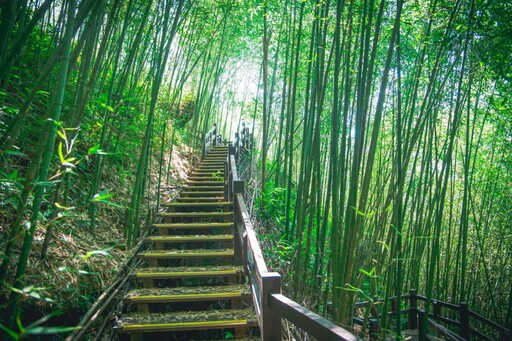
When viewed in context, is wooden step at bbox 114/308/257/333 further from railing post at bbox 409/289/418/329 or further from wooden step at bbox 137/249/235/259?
railing post at bbox 409/289/418/329

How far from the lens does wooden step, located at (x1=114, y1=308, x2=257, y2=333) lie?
2174mm

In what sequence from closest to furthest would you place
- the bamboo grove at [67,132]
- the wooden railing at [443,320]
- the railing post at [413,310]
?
1. the bamboo grove at [67,132]
2. the wooden railing at [443,320]
3. the railing post at [413,310]

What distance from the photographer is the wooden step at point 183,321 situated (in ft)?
7.13

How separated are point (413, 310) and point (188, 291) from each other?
2732 mm

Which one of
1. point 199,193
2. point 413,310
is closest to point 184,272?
point 199,193

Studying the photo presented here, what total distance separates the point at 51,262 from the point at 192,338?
1179 millimetres

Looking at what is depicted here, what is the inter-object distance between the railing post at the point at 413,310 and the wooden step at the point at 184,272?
224cm

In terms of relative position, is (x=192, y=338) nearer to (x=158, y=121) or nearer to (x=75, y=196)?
(x=75, y=196)

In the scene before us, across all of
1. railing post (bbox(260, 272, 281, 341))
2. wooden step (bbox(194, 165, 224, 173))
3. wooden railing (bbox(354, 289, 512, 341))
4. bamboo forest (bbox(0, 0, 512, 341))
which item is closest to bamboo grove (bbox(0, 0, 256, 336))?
bamboo forest (bbox(0, 0, 512, 341))

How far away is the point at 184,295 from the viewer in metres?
2.53

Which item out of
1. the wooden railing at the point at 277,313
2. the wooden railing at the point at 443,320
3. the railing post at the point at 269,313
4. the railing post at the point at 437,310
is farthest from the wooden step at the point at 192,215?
the railing post at the point at 437,310

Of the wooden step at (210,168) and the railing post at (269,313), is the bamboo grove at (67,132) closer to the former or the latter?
the railing post at (269,313)

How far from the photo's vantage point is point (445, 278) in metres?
4.79

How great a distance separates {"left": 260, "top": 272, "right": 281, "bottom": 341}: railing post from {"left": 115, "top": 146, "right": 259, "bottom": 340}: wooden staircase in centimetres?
77
